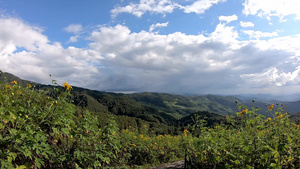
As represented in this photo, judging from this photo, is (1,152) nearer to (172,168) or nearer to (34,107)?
(34,107)

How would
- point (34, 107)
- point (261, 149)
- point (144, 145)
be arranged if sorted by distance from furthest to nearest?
point (144, 145) → point (34, 107) → point (261, 149)

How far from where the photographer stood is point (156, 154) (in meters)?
8.52

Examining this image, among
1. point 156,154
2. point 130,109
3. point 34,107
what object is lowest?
point 130,109

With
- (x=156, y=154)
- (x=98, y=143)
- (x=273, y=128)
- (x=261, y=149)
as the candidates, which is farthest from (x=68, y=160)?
(x=156, y=154)

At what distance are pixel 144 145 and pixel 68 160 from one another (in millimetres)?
5085

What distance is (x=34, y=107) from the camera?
3385 millimetres

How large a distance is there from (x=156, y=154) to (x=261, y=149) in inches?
245

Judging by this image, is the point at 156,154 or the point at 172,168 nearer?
the point at 172,168

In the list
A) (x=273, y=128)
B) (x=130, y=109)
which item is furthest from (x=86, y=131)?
(x=130, y=109)

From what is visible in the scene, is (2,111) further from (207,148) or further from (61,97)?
(207,148)

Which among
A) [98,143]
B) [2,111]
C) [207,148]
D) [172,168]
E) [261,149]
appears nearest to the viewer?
[2,111]

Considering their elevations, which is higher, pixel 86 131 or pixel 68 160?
pixel 86 131

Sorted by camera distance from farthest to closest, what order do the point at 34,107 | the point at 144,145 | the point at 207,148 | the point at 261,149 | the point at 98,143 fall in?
the point at 144,145 → the point at 98,143 → the point at 207,148 → the point at 34,107 → the point at 261,149

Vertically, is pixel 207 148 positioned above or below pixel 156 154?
above
